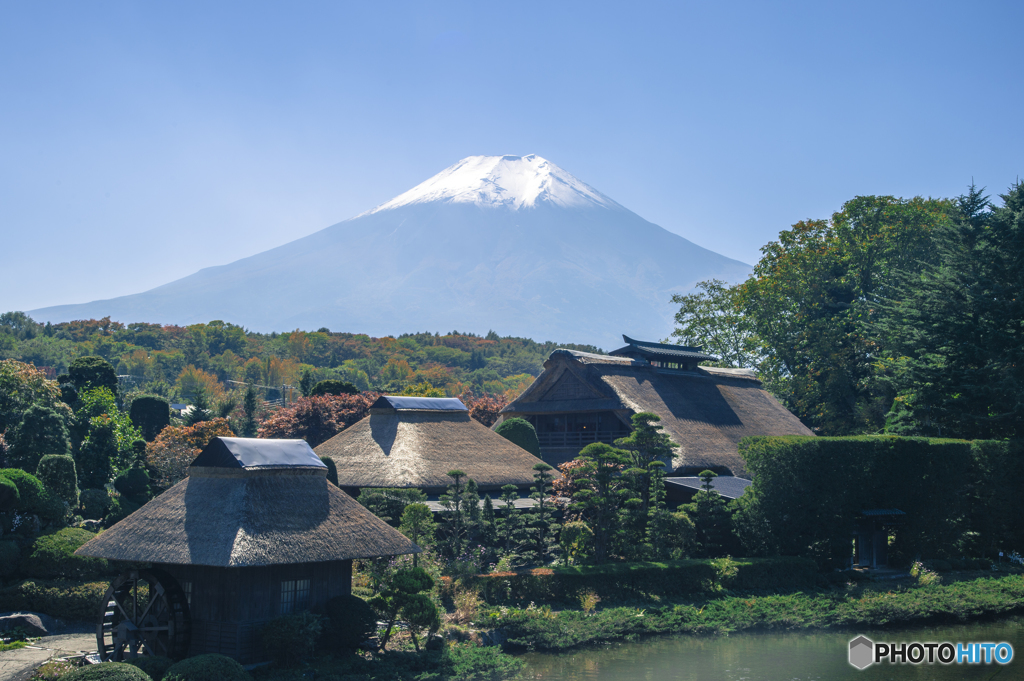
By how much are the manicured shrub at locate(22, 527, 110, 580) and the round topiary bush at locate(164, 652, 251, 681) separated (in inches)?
378

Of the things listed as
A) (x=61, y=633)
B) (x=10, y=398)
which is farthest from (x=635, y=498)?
(x=10, y=398)

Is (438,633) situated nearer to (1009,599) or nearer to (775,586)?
(775,586)

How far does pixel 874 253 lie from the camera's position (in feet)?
170

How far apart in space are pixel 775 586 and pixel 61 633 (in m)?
21.3

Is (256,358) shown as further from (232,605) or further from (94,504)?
(232,605)

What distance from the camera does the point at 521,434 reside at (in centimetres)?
3897

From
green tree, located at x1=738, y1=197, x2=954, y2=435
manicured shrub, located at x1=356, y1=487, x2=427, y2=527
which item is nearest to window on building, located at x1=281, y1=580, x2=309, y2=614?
manicured shrub, located at x1=356, y1=487, x2=427, y2=527

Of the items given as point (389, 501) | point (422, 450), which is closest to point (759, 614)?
point (389, 501)

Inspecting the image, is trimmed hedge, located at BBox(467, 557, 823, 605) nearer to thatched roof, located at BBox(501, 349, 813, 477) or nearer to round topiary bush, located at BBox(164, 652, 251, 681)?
thatched roof, located at BBox(501, 349, 813, 477)

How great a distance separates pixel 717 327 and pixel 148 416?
4319 centimetres

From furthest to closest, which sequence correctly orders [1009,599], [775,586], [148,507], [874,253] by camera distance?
[874,253] → [775,586] → [1009,599] → [148,507]

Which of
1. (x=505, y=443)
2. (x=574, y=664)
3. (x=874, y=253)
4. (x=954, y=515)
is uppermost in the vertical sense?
(x=874, y=253)

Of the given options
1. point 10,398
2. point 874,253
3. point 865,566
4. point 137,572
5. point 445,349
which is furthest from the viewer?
point 445,349

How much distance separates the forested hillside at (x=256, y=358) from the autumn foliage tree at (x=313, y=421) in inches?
1718
